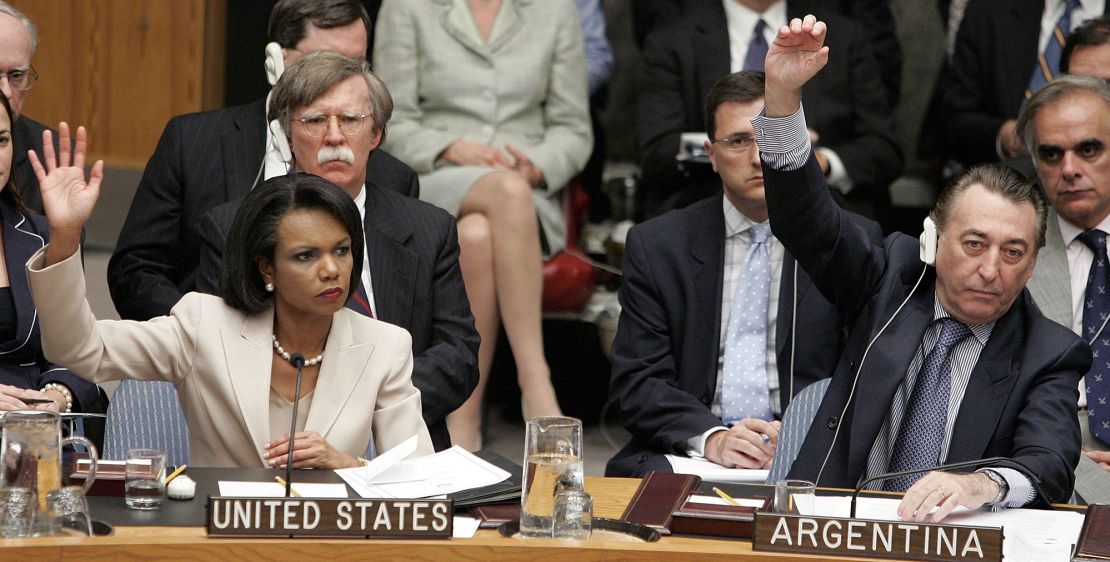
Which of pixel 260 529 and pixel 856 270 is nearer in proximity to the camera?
pixel 260 529

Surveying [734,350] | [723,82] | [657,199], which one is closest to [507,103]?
[657,199]

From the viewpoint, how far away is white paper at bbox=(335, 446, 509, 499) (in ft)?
7.00

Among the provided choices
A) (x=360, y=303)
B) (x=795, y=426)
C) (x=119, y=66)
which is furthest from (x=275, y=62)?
(x=795, y=426)

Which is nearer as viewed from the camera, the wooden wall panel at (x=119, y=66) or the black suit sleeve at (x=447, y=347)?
the black suit sleeve at (x=447, y=347)

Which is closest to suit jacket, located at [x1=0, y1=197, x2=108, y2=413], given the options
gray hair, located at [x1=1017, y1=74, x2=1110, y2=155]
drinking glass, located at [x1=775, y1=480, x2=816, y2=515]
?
drinking glass, located at [x1=775, y1=480, x2=816, y2=515]

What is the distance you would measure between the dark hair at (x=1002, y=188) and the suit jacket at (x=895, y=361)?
0.12 meters

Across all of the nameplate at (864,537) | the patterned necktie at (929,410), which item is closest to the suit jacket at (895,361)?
the patterned necktie at (929,410)

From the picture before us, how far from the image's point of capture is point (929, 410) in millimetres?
2604

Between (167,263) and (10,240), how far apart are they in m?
0.51

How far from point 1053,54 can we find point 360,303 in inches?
93.2

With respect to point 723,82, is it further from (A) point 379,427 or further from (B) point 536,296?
Answer: (A) point 379,427

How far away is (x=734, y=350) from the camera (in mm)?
3254

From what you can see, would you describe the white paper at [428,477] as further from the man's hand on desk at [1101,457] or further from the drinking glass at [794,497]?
the man's hand on desk at [1101,457]

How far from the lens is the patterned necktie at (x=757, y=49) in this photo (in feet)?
14.0
